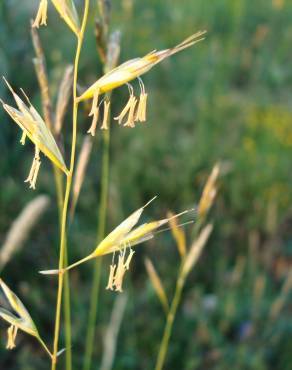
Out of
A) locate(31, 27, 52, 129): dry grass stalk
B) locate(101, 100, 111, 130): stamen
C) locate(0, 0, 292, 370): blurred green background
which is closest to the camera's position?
locate(101, 100, 111, 130): stamen

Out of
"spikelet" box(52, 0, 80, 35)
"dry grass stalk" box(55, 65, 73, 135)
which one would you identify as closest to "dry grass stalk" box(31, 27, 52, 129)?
"dry grass stalk" box(55, 65, 73, 135)

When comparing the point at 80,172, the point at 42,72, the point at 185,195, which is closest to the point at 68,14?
the point at 42,72

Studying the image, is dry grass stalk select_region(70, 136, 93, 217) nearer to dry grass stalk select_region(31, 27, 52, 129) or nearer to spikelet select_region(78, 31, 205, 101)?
dry grass stalk select_region(31, 27, 52, 129)

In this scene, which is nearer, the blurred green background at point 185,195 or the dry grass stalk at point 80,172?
the dry grass stalk at point 80,172

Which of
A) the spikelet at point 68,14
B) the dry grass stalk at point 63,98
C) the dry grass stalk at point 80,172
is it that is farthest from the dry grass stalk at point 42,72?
the spikelet at point 68,14

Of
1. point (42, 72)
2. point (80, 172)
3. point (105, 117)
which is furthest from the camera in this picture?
point (80, 172)

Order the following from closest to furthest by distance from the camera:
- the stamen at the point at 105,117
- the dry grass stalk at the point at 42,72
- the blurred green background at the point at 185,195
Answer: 1. the stamen at the point at 105,117
2. the dry grass stalk at the point at 42,72
3. the blurred green background at the point at 185,195

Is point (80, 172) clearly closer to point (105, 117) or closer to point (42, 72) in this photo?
point (42, 72)

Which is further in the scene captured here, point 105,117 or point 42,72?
point 42,72

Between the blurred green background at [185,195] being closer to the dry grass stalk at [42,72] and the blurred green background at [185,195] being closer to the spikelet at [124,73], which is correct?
the dry grass stalk at [42,72]
